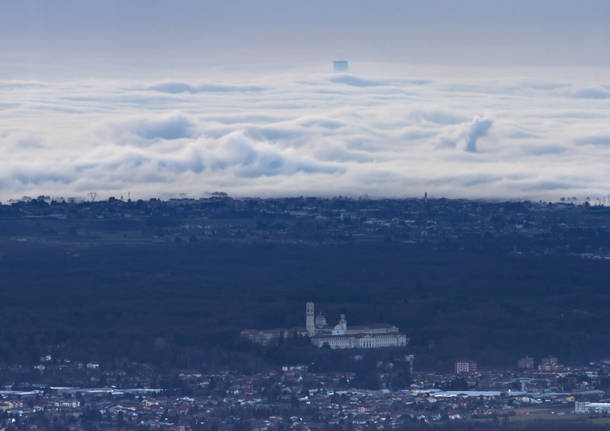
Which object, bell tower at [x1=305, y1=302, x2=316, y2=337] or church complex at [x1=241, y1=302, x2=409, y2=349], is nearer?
church complex at [x1=241, y1=302, x2=409, y2=349]

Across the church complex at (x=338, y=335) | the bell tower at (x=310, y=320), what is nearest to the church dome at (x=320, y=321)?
the church complex at (x=338, y=335)

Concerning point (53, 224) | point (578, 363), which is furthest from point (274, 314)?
point (53, 224)

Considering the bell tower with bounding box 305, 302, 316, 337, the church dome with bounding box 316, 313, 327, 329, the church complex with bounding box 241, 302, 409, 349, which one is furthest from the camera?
the church dome with bounding box 316, 313, 327, 329

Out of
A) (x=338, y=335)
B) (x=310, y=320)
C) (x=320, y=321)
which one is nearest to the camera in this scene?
(x=338, y=335)

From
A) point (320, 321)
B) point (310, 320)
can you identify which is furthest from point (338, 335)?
point (320, 321)

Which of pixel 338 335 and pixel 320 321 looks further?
pixel 320 321

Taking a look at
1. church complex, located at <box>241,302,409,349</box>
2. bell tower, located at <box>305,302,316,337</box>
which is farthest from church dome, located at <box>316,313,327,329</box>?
bell tower, located at <box>305,302,316,337</box>

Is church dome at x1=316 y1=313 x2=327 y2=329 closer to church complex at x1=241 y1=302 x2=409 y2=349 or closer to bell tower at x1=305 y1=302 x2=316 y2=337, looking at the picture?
church complex at x1=241 y1=302 x2=409 y2=349

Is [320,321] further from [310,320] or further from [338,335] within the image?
[338,335]

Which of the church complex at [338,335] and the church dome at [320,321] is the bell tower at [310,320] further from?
the church dome at [320,321]
